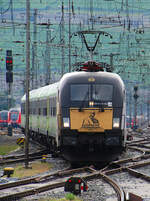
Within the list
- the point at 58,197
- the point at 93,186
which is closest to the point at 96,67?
the point at 93,186

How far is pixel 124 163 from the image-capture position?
53.6 feet

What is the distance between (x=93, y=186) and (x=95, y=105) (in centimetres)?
377

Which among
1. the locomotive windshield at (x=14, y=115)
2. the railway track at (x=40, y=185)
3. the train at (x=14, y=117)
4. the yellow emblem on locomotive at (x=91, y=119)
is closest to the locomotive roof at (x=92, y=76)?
the yellow emblem on locomotive at (x=91, y=119)

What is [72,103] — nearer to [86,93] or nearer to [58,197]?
[86,93]

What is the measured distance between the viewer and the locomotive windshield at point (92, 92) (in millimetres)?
14234

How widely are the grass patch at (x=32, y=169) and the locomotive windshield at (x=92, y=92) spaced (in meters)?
2.70

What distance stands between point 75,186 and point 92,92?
5.17 metres

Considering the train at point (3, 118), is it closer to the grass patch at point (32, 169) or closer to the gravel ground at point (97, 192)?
the grass patch at point (32, 169)

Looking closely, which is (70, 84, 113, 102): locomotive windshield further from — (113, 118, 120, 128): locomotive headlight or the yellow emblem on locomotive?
(113, 118, 120, 128): locomotive headlight

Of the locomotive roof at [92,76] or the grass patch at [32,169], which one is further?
the locomotive roof at [92,76]

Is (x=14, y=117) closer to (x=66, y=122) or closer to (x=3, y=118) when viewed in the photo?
(x=3, y=118)

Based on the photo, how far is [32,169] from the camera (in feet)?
49.3

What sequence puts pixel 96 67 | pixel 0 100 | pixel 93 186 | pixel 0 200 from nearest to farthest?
1. pixel 0 200
2. pixel 93 186
3. pixel 96 67
4. pixel 0 100

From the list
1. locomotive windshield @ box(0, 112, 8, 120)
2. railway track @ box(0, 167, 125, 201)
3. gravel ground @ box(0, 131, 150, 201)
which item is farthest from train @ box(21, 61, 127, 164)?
locomotive windshield @ box(0, 112, 8, 120)
